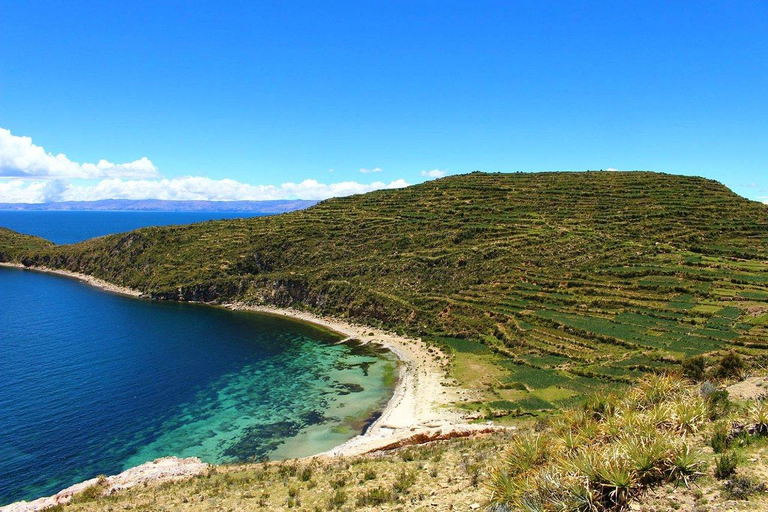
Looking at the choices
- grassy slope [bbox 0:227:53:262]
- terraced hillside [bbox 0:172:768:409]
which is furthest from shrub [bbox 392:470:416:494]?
grassy slope [bbox 0:227:53:262]

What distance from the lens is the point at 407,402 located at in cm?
4581

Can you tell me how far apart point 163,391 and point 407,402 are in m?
29.4

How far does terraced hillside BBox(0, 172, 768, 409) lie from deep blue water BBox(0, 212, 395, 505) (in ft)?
50.8

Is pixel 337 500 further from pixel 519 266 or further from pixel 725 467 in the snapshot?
pixel 519 266

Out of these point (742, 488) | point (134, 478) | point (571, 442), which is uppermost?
point (742, 488)

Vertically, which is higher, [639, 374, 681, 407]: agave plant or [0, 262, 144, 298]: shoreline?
[639, 374, 681, 407]: agave plant

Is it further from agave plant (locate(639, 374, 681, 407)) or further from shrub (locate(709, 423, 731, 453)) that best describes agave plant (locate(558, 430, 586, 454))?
agave plant (locate(639, 374, 681, 407))

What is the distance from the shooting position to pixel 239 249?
353 feet

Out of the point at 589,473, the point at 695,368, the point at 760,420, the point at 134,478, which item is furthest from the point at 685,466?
the point at 134,478

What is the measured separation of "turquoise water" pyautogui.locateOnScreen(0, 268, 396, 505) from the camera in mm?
36500

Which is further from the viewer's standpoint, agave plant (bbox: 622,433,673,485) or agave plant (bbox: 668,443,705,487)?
agave plant (bbox: 668,443,705,487)

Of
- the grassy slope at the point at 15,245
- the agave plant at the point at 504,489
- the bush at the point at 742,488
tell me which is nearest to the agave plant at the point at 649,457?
the bush at the point at 742,488

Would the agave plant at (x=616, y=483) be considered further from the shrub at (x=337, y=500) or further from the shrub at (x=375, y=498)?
the shrub at (x=337, y=500)

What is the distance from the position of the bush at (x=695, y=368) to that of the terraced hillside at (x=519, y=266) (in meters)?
4.86
